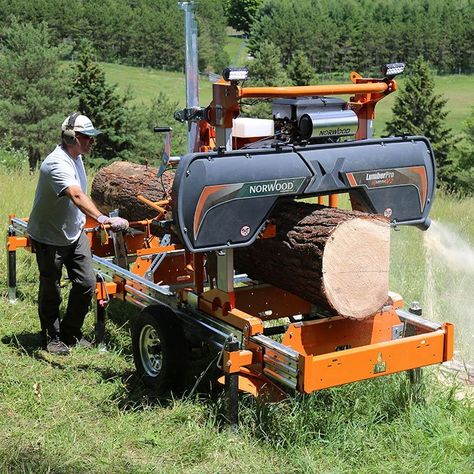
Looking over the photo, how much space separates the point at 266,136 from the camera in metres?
5.35

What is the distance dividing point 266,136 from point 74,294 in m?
2.05

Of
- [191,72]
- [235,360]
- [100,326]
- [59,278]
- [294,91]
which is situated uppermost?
[191,72]

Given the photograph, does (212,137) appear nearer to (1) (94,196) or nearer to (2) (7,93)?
(1) (94,196)

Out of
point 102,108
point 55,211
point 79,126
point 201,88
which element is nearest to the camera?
point 79,126

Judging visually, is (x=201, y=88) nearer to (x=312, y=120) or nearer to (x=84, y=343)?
(x=84, y=343)

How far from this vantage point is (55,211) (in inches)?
235

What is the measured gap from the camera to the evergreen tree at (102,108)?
127ft

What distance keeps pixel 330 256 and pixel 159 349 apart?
1522 millimetres

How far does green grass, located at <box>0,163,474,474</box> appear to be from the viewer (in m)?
4.36

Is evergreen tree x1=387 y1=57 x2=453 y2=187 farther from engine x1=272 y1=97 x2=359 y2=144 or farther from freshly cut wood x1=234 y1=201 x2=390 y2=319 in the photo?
freshly cut wood x1=234 y1=201 x2=390 y2=319

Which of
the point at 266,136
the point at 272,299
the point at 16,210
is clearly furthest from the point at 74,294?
the point at 16,210

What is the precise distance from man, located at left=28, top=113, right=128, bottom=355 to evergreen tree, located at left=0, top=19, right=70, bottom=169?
32.0 metres

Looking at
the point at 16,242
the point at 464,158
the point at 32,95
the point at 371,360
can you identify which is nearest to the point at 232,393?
the point at 371,360

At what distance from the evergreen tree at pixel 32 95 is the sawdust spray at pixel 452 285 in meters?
30.0
